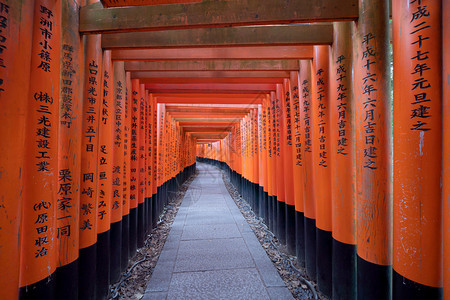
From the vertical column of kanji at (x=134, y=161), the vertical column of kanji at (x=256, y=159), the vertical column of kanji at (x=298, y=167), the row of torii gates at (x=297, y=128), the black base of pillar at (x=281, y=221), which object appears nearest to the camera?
the row of torii gates at (x=297, y=128)

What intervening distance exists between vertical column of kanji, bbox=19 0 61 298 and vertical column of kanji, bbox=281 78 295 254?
368 centimetres

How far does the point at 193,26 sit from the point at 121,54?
1.55m

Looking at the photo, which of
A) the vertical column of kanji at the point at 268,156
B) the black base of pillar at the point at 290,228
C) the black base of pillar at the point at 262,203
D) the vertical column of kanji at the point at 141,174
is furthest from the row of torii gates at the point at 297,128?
the black base of pillar at the point at 262,203

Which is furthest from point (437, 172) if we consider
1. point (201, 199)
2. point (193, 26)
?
point (201, 199)

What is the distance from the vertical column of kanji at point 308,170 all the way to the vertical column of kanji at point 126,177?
3.03 m

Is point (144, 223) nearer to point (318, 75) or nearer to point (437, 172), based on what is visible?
point (318, 75)

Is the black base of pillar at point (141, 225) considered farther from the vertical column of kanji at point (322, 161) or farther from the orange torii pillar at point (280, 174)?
the vertical column of kanji at point (322, 161)

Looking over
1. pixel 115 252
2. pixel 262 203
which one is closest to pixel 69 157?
pixel 115 252

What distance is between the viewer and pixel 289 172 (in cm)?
431

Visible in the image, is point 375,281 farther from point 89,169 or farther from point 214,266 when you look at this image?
point 89,169

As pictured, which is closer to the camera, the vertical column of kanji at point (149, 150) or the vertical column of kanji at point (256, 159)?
the vertical column of kanji at point (149, 150)

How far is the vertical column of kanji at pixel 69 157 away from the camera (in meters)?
2.12

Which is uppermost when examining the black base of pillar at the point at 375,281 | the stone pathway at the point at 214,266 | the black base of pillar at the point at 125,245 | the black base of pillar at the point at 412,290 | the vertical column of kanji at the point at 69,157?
the vertical column of kanji at the point at 69,157

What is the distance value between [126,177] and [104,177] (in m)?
0.97
